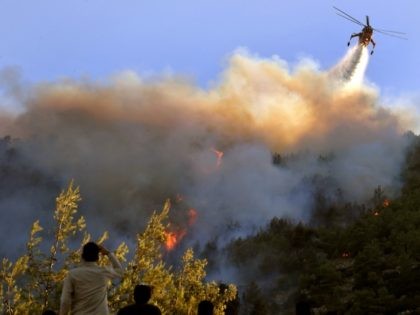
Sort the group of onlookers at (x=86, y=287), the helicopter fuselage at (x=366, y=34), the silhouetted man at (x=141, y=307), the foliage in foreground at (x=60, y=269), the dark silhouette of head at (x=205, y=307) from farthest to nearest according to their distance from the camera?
1. the helicopter fuselage at (x=366, y=34)
2. the foliage in foreground at (x=60, y=269)
3. the group of onlookers at (x=86, y=287)
4. the dark silhouette of head at (x=205, y=307)
5. the silhouetted man at (x=141, y=307)

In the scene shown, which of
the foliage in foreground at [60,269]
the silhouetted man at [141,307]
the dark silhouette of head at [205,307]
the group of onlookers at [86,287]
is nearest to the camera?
the silhouetted man at [141,307]

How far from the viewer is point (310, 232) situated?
96625 millimetres

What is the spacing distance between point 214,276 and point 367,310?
178 feet

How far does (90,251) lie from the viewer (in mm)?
7758

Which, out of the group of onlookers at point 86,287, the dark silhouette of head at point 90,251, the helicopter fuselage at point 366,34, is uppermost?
the helicopter fuselage at point 366,34

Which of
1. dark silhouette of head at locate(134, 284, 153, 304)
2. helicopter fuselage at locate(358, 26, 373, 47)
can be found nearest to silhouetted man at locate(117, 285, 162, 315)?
dark silhouette of head at locate(134, 284, 153, 304)

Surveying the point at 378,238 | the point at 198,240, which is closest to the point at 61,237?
the point at 378,238

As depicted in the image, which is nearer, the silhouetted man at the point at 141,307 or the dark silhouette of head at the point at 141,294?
the silhouetted man at the point at 141,307

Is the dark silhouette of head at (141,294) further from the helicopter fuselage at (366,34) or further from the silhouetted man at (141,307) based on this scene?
the helicopter fuselage at (366,34)

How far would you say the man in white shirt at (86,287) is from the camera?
766 centimetres

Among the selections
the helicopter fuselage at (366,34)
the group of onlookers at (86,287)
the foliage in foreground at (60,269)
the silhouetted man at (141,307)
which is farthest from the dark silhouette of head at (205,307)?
the helicopter fuselage at (366,34)

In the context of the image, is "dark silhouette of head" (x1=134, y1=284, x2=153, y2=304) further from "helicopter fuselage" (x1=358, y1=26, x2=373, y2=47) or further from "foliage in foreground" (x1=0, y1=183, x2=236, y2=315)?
"helicopter fuselage" (x1=358, y1=26, x2=373, y2=47)

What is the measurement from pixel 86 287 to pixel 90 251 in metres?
0.52

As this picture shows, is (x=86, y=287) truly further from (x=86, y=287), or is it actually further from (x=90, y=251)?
(x=90, y=251)
